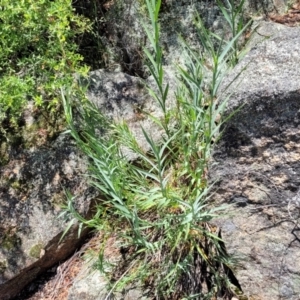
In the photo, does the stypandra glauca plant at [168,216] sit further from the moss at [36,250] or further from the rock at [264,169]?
the moss at [36,250]

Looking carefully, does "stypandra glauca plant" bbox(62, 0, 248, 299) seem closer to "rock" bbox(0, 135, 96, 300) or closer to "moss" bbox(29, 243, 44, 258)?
"rock" bbox(0, 135, 96, 300)

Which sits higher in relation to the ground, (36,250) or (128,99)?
(128,99)

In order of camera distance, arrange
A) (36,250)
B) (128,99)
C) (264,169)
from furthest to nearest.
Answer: (128,99) < (36,250) < (264,169)

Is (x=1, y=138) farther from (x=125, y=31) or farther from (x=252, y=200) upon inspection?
(x=252, y=200)

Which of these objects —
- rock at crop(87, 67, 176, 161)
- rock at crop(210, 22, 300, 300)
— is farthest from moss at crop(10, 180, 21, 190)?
rock at crop(210, 22, 300, 300)

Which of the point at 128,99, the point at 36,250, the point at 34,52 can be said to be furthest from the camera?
the point at 128,99

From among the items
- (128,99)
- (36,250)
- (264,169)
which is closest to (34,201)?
(36,250)

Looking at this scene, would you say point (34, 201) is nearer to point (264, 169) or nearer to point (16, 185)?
point (16, 185)

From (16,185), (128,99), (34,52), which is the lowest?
(16,185)

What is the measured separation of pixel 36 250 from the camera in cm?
220

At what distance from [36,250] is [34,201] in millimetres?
255

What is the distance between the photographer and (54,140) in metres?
2.24

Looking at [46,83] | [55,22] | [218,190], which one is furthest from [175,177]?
[55,22]

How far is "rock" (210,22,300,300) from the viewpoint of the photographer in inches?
68.3
